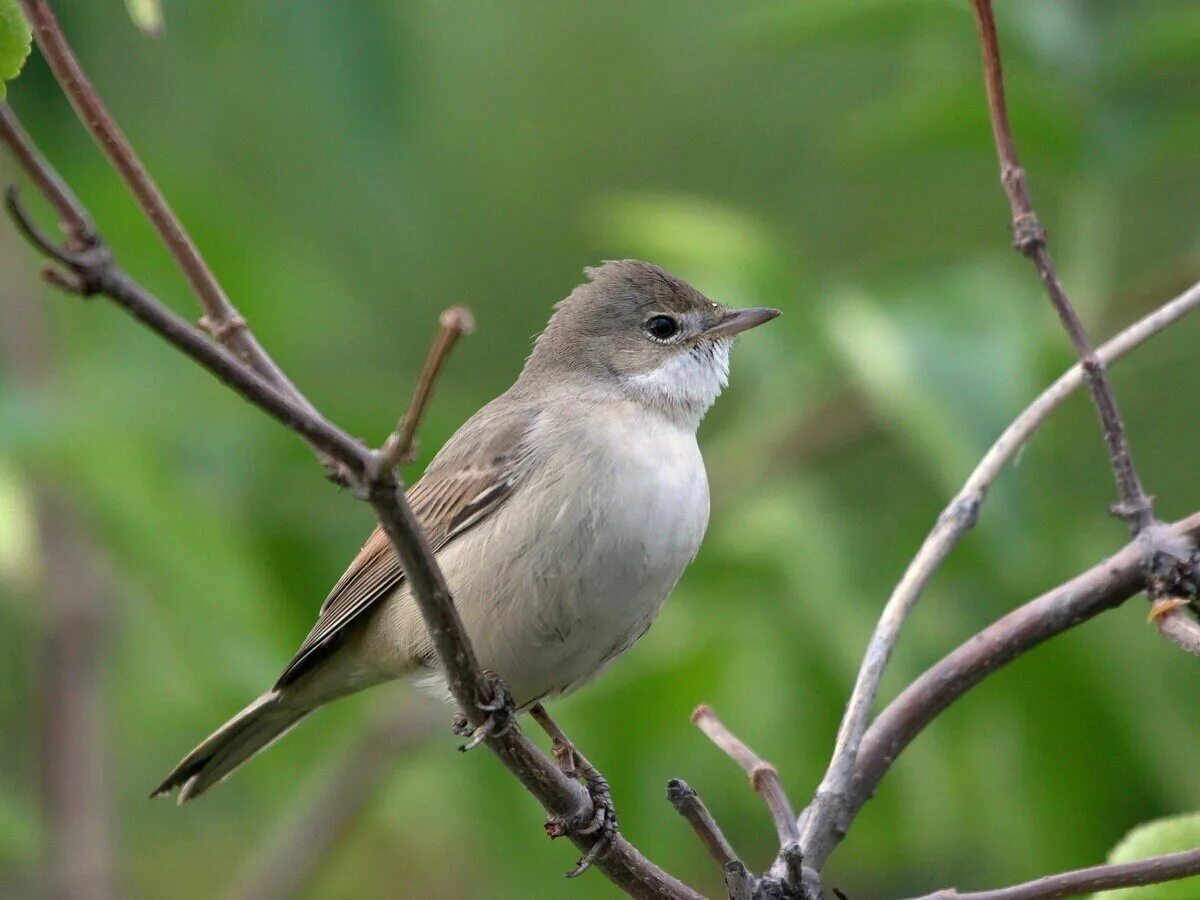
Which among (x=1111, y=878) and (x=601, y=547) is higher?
(x=601, y=547)

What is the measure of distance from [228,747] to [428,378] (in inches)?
101

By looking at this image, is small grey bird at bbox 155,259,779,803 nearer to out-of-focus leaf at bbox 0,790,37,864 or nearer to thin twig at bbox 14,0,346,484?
out-of-focus leaf at bbox 0,790,37,864

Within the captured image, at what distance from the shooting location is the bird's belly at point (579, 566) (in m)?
3.50

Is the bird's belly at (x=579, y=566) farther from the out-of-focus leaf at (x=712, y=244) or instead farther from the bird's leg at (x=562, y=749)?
the out-of-focus leaf at (x=712, y=244)

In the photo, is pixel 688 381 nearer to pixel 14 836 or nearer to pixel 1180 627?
pixel 1180 627

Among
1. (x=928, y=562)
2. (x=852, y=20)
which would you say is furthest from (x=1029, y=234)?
(x=852, y=20)

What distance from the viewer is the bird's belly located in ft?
11.5

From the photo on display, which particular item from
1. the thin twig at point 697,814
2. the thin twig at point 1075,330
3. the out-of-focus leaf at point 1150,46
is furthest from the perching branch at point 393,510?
the out-of-focus leaf at point 1150,46

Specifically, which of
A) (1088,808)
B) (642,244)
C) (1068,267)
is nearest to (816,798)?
→ (1088,808)

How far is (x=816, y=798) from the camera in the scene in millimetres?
2686

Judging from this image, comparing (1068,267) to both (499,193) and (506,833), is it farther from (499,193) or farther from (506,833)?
(499,193)

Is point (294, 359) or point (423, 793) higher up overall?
point (294, 359)

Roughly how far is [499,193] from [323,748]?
4010 mm

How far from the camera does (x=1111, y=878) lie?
7.35 ft
